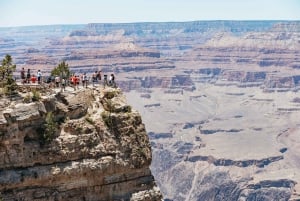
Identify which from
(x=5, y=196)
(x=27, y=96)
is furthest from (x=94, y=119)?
(x=5, y=196)

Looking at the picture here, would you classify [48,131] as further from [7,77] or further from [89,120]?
[7,77]

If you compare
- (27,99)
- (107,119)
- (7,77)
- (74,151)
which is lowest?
(74,151)

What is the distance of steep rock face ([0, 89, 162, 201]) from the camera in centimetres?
2319

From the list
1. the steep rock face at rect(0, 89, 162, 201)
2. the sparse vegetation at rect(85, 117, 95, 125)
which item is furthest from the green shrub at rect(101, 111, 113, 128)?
the sparse vegetation at rect(85, 117, 95, 125)

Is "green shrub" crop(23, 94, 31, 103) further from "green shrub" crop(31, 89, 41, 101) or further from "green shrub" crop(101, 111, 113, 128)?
"green shrub" crop(101, 111, 113, 128)

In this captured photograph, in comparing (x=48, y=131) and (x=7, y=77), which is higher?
(x=7, y=77)

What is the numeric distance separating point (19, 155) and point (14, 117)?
1348 millimetres

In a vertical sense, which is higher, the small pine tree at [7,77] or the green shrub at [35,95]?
the small pine tree at [7,77]

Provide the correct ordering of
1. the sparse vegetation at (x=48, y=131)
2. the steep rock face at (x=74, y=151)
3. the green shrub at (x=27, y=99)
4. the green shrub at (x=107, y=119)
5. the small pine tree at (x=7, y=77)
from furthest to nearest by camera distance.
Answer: the green shrub at (x=107, y=119) → the small pine tree at (x=7, y=77) → the sparse vegetation at (x=48, y=131) → the green shrub at (x=27, y=99) → the steep rock face at (x=74, y=151)

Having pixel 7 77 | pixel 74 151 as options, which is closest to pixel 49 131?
pixel 74 151

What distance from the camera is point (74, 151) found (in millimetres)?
24281

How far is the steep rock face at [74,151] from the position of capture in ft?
76.1

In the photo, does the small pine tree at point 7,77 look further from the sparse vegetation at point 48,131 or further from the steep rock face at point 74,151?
the sparse vegetation at point 48,131

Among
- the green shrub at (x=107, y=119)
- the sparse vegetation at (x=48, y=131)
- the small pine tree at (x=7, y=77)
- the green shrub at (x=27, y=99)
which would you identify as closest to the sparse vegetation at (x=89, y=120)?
the green shrub at (x=107, y=119)
